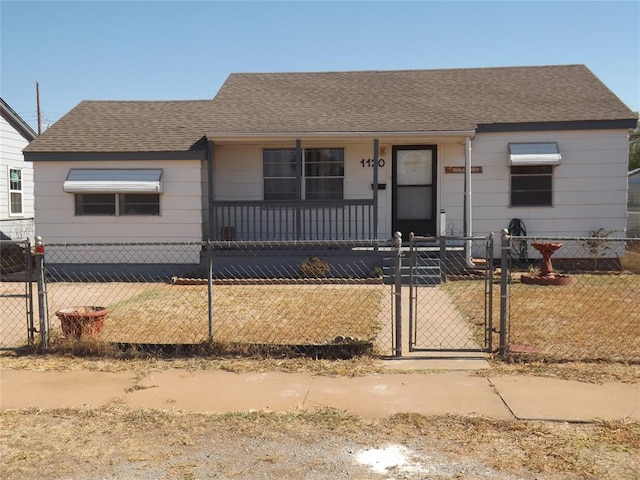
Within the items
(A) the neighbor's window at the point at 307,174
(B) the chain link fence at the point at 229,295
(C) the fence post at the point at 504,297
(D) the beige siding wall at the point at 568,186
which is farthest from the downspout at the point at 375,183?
(C) the fence post at the point at 504,297

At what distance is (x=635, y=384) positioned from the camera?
5473 millimetres

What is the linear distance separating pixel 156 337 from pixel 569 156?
414 inches

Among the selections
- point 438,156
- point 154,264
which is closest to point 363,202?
point 438,156

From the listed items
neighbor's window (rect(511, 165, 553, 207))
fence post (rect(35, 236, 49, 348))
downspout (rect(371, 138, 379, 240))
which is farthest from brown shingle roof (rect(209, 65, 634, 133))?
fence post (rect(35, 236, 49, 348))

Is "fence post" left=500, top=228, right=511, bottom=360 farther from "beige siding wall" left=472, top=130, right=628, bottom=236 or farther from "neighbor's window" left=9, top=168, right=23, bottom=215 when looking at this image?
"neighbor's window" left=9, top=168, right=23, bottom=215

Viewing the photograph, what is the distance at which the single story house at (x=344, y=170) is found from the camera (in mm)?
13383

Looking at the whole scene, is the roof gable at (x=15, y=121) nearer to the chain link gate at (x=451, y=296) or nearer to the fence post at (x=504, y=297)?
the chain link gate at (x=451, y=296)

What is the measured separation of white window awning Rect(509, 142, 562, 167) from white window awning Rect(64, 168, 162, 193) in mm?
8164

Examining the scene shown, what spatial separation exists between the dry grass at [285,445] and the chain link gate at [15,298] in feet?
7.44

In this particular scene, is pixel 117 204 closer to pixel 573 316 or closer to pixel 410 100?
pixel 410 100

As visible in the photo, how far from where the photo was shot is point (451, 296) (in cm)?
1070

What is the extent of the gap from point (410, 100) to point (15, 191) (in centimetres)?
1227

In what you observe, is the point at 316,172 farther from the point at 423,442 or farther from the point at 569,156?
the point at 423,442

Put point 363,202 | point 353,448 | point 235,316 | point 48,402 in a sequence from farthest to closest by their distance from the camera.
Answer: point 363,202 → point 235,316 → point 48,402 → point 353,448
